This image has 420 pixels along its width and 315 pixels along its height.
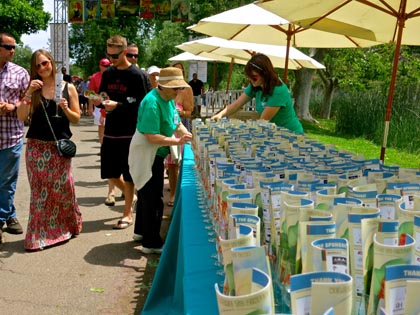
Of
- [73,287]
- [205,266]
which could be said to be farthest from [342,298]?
[73,287]

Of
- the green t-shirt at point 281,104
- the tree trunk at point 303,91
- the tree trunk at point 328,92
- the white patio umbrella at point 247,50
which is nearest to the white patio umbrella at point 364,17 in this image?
the green t-shirt at point 281,104

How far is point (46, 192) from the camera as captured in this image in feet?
16.0

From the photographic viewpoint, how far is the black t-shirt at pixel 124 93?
213 inches

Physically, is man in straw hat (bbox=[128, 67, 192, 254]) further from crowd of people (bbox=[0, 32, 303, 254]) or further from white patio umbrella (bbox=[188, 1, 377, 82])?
white patio umbrella (bbox=[188, 1, 377, 82])

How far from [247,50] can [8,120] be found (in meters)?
6.97

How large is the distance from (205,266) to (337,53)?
944 inches

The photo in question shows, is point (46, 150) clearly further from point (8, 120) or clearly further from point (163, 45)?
point (163, 45)

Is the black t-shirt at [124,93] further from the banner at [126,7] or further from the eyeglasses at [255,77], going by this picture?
the banner at [126,7]

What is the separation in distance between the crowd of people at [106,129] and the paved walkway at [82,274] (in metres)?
0.17

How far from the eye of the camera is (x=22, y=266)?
4531mm

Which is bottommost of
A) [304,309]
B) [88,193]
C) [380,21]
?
[88,193]

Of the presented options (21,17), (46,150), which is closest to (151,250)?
(46,150)

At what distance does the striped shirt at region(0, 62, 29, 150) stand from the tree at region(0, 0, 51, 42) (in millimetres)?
25061

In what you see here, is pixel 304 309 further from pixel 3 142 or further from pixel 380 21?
pixel 380 21
